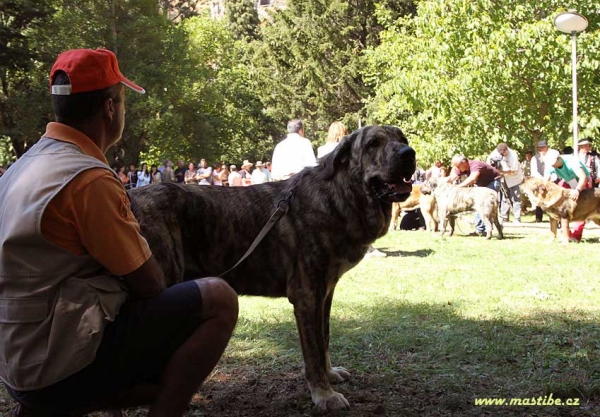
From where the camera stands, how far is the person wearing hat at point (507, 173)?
605 inches

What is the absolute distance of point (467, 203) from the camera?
45.8 feet

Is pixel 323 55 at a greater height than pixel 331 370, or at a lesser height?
greater

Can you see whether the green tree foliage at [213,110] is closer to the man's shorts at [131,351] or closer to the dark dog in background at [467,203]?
the dark dog in background at [467,203]

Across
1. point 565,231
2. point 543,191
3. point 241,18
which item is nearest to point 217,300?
point 565,231

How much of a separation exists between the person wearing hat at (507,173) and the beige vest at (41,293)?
47.0 ft

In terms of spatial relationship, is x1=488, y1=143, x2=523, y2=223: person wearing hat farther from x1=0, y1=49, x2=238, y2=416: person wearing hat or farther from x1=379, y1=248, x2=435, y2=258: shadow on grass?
x1=0, y1=49, x2=238, y2=416: person wearing hat

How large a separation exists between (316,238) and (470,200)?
10.7 m

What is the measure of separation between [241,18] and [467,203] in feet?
166

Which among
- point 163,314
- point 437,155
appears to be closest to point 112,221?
point 163,314

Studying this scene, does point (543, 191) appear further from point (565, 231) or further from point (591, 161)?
point (591, 161)

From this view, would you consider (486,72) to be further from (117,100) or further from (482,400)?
(117,100)

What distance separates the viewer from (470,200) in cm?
1388

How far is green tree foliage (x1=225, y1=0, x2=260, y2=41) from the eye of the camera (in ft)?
196

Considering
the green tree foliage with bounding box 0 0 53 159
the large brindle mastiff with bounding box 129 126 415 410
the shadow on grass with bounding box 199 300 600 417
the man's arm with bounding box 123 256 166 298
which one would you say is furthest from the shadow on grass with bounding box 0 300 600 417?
the green tree foliage with bounding box 0 0 53 159
